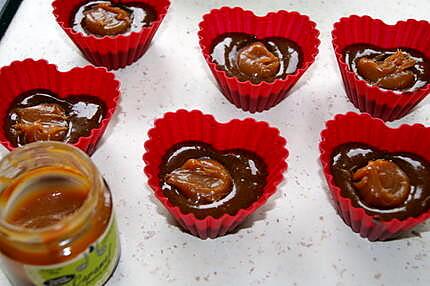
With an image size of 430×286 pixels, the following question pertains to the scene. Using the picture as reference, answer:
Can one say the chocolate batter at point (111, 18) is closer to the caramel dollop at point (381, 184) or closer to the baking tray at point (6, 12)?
the baking tray at point (6, 12)

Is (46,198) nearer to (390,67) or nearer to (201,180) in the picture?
(201,180)

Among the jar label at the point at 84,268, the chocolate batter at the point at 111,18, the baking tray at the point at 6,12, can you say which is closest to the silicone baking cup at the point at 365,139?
the jar label at the point at 84,268

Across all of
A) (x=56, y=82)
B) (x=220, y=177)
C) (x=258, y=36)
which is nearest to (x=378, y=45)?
(x=258, y=36)

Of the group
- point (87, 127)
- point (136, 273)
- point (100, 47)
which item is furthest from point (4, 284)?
point (100, 47)

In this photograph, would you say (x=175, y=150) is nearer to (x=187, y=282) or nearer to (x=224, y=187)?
(x=224, y=187)

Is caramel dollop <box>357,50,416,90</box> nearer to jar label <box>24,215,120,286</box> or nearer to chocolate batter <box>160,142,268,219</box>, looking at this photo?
chocolate batter <box>160,142,268,219</box>

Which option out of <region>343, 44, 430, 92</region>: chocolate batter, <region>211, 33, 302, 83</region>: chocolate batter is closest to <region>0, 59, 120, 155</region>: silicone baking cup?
<region>211, 33, 302, 83</region>: chocolate batter
